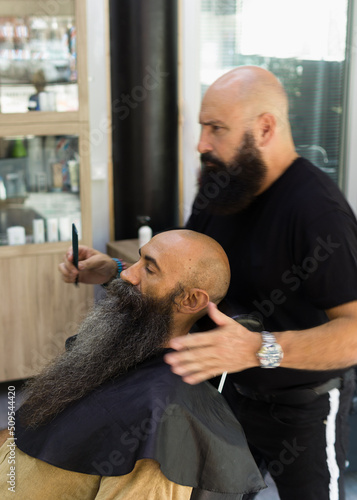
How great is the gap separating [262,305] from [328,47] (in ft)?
10.1

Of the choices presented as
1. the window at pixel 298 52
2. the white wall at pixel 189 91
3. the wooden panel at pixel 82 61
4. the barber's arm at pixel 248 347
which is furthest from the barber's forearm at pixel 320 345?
the window at pixel 298 52

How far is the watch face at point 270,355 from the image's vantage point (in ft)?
4.24

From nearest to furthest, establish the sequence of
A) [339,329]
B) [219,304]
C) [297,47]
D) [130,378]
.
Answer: [339,329]
[130,378]
[219,304]
[297,47]

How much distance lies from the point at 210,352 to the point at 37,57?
2543mm

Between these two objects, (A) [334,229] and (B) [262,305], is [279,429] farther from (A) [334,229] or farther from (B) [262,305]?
(A) [334,229]

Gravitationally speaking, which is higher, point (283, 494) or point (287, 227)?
point (287, 227)

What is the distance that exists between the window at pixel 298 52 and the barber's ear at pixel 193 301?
8.30 feet

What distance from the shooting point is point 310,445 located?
1.61 m

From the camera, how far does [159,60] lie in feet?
11.2

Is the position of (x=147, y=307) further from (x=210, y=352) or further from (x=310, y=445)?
(x=310, y=445)

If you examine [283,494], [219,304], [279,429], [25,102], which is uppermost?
[25,102]

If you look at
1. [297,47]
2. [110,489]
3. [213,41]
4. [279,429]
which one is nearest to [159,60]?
[213,41]

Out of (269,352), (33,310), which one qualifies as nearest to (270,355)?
(269,352)

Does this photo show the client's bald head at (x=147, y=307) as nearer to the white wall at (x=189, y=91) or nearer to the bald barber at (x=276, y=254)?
the bald barber at (x=276, y=254)
